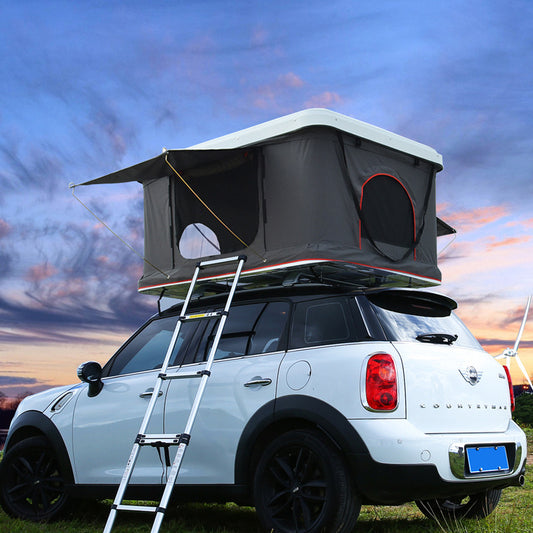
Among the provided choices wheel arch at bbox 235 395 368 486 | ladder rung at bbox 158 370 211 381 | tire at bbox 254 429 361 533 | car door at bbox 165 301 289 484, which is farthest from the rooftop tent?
tire at bbox 254 429 361 533

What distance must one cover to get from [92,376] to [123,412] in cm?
50

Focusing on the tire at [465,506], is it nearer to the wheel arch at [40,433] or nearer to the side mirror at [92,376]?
the side mirror at [92,376]

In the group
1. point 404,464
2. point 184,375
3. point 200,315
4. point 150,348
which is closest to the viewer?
point 404,464

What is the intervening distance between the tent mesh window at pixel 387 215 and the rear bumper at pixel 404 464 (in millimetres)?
2070

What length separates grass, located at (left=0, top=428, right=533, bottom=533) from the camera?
5176mm

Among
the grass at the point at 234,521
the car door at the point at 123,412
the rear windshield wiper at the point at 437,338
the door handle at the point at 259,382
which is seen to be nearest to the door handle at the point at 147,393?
the car door at the point at 123,412

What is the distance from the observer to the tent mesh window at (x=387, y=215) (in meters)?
6.26

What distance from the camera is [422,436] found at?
4293mm

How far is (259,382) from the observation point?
4867 mm

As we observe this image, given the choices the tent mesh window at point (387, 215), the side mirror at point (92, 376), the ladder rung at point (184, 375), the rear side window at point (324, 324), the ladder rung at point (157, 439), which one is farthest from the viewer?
the tent mesh window at point (387, 215)

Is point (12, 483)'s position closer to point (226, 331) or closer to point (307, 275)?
point (226, 331)

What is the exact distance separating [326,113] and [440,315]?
Answer: 6.42ft

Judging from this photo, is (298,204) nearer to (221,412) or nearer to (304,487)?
(221,412)

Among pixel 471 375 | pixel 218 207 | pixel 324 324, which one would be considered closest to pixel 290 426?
pixel 324 324
